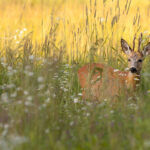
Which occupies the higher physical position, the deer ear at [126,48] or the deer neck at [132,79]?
the deer ear at [126,48]

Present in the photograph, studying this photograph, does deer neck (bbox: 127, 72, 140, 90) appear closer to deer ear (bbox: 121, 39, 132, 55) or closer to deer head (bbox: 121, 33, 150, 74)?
deer head (bbox: 121, 33, 150, 74)

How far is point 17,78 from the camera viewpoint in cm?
375

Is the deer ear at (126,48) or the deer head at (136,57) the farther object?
the deer ear at (126,48)

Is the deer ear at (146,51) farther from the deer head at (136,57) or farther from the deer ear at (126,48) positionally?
the deer ear at (126,48)

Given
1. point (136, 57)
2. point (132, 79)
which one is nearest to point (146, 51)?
point (136, 57)

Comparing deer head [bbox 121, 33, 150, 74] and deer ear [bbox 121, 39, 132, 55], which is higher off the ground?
deer ear [bbox 121, 39, 132, 55]

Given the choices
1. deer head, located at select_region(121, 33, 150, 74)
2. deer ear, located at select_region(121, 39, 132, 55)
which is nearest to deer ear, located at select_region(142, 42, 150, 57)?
deer head, located at select_region(121, 33, 150, 74)

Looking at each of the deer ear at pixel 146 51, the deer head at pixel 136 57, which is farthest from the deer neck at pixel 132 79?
the deer ear at pixel 146 51

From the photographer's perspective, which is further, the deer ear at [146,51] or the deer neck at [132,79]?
the deer ear at [146,51]

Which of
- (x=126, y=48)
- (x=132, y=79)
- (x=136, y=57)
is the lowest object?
(x=132, y=79)

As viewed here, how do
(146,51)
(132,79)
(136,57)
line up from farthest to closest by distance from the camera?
1. (146,51)
2. (136,57)
3. (132,79)

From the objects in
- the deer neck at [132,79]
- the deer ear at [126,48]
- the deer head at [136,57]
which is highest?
the deer ear at [126,48]

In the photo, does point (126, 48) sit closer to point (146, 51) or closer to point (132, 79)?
point (146, 51)

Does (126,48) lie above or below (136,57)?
above
